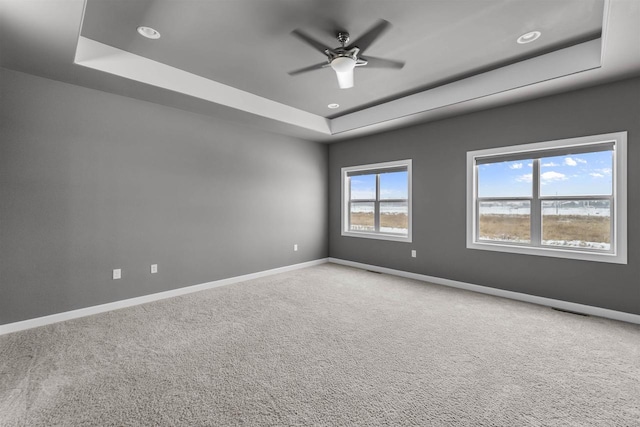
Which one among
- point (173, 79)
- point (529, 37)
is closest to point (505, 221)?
point (529, 37)

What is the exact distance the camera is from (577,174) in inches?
134

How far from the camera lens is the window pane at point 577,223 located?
3246 mm

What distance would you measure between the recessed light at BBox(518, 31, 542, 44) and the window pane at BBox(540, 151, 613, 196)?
1544 mm

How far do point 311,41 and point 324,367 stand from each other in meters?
2.91

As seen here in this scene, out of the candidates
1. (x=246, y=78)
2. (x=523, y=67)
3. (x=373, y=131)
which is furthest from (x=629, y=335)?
(x=246, y=78)

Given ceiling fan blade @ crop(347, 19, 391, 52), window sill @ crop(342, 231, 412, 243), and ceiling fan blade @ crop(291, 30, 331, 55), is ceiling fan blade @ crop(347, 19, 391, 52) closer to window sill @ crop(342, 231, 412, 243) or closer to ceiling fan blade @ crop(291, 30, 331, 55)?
ceiling fan blade @ crop(291, 30, 331, 55)

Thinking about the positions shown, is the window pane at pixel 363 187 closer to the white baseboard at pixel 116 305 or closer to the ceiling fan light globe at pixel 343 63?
the white baseboard at pixel 116 305

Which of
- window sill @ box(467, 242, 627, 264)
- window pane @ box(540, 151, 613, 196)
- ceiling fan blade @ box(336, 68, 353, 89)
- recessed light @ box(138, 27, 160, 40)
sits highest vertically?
recessed light @ box(138, 27, 160, 40)

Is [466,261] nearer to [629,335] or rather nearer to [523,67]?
[629,335]

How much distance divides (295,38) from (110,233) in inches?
120

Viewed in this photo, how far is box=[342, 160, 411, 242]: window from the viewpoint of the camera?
506cm

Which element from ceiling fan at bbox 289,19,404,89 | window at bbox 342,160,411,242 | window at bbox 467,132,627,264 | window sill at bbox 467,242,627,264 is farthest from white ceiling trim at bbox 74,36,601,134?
window sill at bbox 467,242,627,264

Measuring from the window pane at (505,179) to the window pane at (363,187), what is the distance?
6.34 feet

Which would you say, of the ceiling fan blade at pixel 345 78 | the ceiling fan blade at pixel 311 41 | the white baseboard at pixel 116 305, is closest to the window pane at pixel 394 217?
the white baseboard at pixel 116 305
